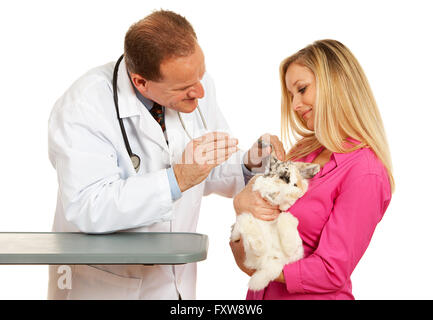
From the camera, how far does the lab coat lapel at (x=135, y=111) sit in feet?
6.84

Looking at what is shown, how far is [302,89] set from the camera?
1965mm

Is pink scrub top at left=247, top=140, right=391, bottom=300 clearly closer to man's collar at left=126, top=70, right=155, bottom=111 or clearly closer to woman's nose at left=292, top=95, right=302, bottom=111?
woman's nose at left=292, top=95, right=302, bottom=111

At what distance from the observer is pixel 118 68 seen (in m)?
2.15

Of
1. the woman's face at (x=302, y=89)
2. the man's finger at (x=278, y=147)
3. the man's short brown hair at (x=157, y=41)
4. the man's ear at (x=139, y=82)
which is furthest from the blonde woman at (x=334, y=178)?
the man's ear at (x=139, y=82)

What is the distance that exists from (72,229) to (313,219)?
1.08m

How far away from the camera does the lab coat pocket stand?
2104 mm

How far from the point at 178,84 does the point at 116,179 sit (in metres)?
0.46

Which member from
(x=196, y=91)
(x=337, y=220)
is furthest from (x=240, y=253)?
(x=196, y=91)

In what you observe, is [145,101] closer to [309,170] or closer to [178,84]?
[178,84]

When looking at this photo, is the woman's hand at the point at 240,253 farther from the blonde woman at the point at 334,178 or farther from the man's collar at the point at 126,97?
the man's collar at the point at 126,97

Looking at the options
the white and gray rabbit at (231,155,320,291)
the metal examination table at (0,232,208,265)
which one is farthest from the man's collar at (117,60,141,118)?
the white and gray rabbit at (231,155,320,291)

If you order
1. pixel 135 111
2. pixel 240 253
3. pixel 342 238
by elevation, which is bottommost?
pixel 240 253
